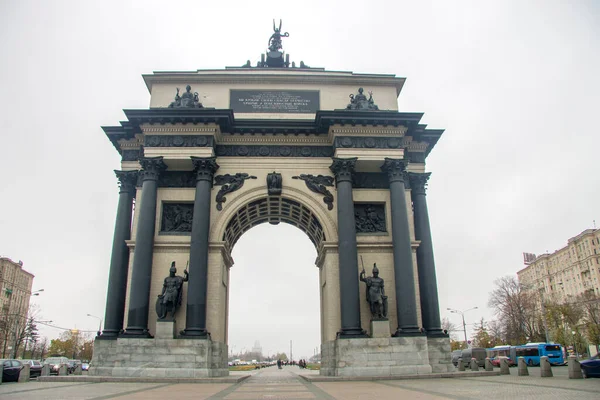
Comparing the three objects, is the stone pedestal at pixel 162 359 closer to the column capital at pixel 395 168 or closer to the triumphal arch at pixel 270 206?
the triumphal arch at pixel 270 206

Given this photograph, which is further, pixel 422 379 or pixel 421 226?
pixel 421 226

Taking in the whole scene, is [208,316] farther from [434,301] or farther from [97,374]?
[434,301]

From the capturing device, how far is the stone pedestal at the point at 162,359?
70.2ft

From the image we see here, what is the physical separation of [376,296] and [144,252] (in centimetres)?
1222

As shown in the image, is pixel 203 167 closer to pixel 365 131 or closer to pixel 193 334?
pixel 193 334

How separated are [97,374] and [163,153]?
1184cm

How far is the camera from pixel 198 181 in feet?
83.5

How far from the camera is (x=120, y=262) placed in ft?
85.3

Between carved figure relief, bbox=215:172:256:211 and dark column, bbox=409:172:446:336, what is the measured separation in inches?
393

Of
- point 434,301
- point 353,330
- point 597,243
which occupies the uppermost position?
point 597,243

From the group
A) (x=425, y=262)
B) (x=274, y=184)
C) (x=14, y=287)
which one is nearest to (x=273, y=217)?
(x=274, y=184)

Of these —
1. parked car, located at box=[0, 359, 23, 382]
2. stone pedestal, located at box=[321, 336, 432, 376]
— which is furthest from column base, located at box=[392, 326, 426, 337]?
parked car, located at box=[0, 359, 23, 382]

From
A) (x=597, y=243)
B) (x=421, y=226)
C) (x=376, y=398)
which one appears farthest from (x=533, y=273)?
(x=376, y=398)

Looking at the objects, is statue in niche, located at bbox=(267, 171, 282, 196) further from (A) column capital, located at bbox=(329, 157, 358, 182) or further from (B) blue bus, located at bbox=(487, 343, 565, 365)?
(B) blue bus, located at bbox=(487, 343, 565, 365)
